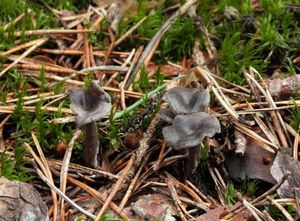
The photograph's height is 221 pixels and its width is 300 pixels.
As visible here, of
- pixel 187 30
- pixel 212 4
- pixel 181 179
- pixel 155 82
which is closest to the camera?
pixel 181 179

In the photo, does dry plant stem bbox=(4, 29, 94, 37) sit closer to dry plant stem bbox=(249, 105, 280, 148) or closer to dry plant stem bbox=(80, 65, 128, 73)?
dry plant stem bbox=(80, 65, 128, 73)

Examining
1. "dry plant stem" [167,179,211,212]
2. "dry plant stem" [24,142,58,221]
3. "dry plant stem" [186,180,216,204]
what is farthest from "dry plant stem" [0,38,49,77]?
"dry plant stem" [186,180,216,204]

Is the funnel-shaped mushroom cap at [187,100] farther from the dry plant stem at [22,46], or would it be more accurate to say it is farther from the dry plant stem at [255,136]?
the dry plant stem at [22,46]

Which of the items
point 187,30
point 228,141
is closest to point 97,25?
point 187,30

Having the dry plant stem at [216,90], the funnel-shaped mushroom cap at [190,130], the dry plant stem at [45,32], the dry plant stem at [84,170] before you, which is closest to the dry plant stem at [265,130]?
the dry plant stem at [216,90]

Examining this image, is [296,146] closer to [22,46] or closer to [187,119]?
[187,119]

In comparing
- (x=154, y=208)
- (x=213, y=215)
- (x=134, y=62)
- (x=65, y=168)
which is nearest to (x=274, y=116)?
(x=213, y=215)

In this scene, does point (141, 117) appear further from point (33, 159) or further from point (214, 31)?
point (214, 31)
